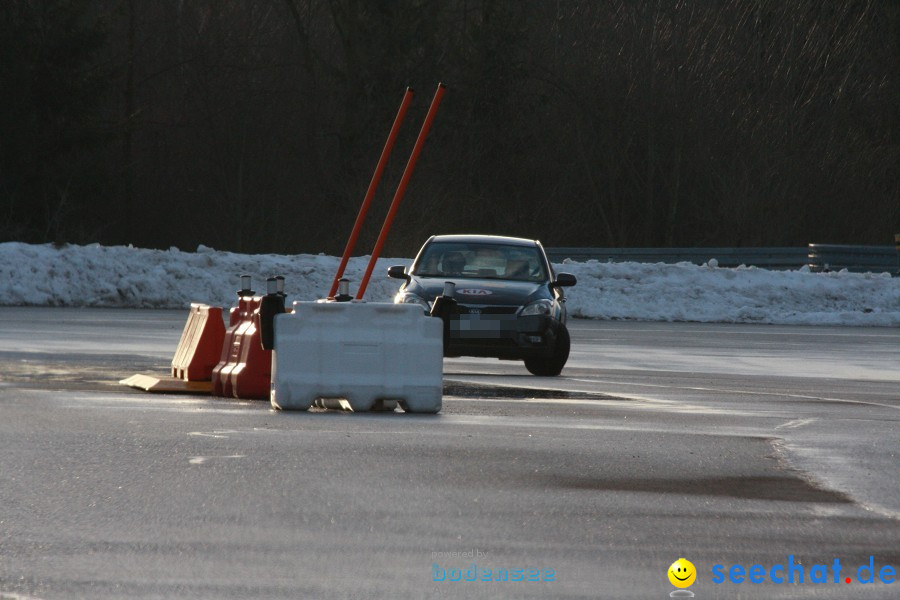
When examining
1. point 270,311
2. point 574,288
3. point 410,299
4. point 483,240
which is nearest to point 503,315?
point 410,299

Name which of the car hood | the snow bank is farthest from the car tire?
the snow bank

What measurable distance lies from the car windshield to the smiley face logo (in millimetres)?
11437

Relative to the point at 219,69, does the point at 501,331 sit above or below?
below

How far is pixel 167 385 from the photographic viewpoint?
13711mm

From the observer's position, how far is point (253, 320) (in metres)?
13.2

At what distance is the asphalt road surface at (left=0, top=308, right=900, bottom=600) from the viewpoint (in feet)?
19.9

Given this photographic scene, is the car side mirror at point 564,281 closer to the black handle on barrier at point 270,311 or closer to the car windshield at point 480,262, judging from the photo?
the car windshield at point 480,262

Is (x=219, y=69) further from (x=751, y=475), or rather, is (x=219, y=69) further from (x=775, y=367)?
(x=751, y=475)

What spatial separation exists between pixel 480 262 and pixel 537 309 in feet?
5.65

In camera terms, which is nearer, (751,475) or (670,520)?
(670,520)

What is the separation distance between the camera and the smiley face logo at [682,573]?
19.6ft

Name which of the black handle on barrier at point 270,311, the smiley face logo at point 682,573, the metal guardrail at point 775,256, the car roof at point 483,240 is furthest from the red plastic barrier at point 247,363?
the metal guardrail at point 775,256

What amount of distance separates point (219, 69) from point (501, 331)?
35471mm

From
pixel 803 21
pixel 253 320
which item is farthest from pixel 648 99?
pixel 253 320
